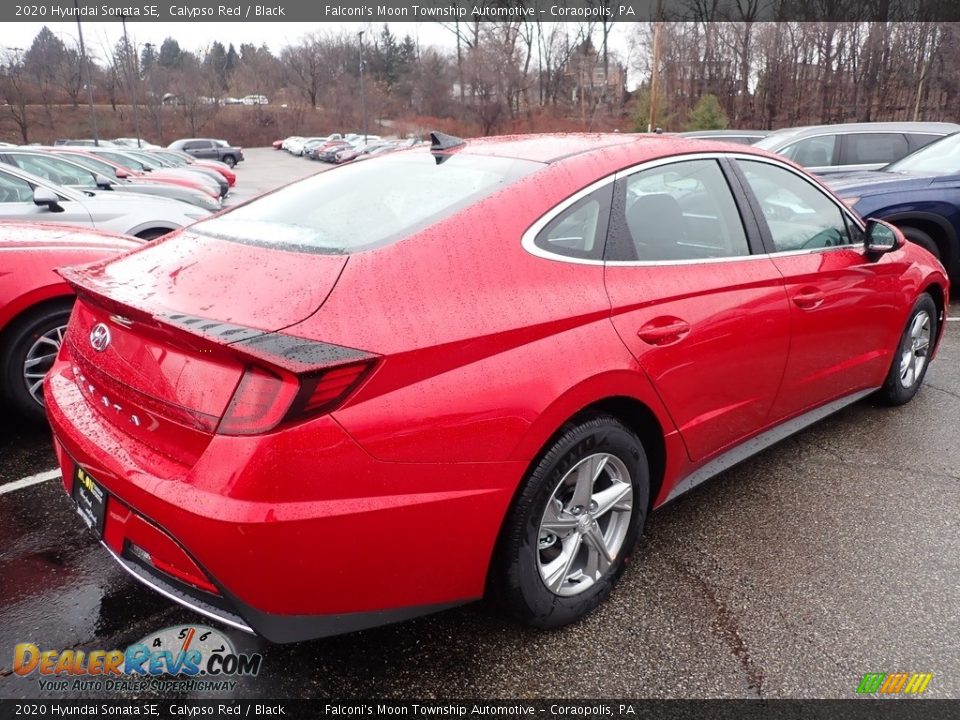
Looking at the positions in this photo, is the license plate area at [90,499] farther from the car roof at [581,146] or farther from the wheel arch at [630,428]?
the car roof at [581,146]

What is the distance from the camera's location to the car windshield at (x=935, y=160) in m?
6.86

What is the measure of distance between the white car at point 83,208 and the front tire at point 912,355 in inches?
179

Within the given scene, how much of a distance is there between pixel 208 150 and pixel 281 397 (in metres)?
45.3

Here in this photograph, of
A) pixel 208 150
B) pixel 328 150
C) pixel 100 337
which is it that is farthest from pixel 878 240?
pixel 328 150

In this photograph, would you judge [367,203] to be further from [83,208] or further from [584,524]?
[83,208]

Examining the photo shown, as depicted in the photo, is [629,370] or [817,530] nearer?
[629,370]

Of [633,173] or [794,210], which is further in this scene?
[794,210]

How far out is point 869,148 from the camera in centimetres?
946

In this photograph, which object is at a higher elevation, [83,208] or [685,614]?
[83,208]

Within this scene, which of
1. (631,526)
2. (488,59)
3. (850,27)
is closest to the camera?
(631,526)

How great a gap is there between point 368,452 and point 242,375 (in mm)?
356

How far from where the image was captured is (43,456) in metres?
3.50

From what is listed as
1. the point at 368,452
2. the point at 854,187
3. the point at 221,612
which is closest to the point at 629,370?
the point at 368,452

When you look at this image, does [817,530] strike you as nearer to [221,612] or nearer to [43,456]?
[221,612]
